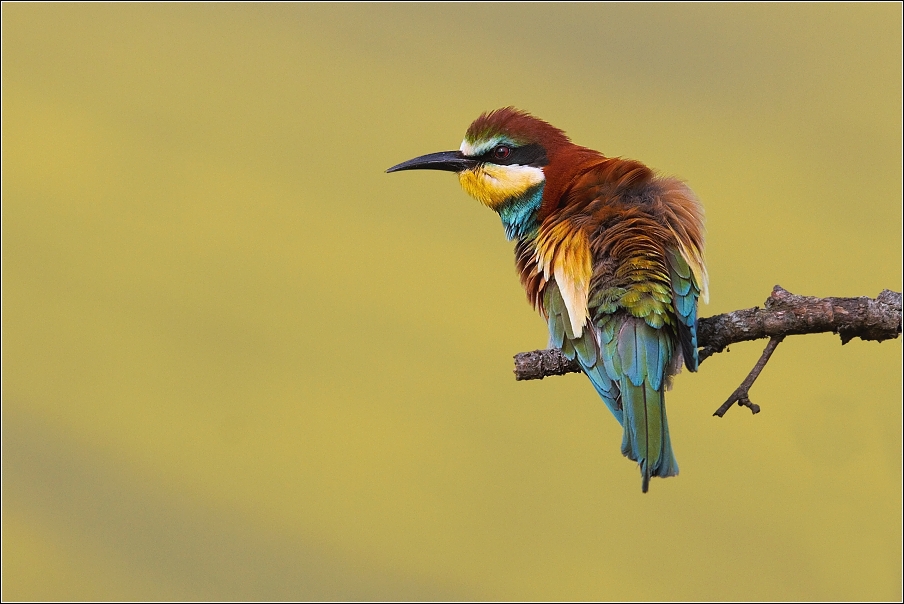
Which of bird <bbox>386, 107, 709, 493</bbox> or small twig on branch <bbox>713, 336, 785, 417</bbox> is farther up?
bird <bbox>386, 107, 709, 493</bbox>

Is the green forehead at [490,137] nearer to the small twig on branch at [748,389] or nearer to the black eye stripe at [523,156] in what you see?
the black eye stripe at [523,156]

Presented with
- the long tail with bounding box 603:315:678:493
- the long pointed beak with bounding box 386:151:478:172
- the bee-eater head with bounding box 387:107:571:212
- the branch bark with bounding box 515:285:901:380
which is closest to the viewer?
the branch bark with bounding box 515:285:901:380

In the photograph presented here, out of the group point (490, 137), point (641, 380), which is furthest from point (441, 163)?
point (641, 380)

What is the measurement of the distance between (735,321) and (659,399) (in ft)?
0.67

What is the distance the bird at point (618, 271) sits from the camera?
1660 millimetres

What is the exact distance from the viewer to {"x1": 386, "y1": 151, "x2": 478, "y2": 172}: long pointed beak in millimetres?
2303

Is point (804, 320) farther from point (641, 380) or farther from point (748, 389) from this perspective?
point (641, 380)

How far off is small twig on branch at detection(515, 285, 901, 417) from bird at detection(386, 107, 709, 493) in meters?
0.10

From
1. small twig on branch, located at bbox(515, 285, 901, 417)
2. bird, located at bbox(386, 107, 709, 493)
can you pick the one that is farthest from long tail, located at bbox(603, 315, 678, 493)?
small twig on branch, located at bbox(515, 285, 901, 417)

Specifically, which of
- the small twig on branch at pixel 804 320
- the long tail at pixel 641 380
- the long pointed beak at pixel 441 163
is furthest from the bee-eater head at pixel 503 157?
the small twig on branch at pixel 804 320

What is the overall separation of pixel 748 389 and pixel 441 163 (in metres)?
1.10

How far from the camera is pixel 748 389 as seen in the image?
153cm

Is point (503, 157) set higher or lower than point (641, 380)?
higher

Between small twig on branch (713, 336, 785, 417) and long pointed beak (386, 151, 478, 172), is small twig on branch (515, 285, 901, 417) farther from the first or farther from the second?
long pointed beak (386, 151, 478, 172)
